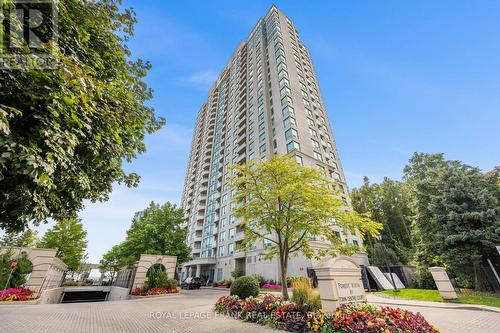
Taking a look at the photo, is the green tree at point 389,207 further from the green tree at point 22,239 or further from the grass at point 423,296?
the green tree at point 22,239

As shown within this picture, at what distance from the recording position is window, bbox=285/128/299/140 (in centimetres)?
3425

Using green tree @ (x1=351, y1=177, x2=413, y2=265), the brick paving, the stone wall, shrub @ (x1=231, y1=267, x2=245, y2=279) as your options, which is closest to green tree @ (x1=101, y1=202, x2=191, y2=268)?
shrub @ (x1=231, y1=267, x2=245, y2=279)

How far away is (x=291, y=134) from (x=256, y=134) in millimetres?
8967


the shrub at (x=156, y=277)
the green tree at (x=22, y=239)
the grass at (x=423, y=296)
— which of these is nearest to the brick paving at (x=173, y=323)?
the grass at (x=423, y=296)

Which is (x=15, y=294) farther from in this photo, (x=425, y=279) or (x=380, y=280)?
(x=425, y=279)

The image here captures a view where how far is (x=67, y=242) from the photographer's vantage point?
118ft

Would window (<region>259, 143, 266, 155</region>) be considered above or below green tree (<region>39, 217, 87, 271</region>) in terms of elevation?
above

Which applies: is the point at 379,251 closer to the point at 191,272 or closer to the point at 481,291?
the point at 481,291

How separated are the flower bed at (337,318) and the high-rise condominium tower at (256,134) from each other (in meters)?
18.2

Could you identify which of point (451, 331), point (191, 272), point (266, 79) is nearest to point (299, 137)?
point (266, 79)

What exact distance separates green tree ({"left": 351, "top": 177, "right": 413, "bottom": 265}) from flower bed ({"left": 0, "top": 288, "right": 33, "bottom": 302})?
44.9 metres

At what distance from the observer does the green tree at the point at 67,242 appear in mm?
34688

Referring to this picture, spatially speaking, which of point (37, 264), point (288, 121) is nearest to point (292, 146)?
point (288, 121)

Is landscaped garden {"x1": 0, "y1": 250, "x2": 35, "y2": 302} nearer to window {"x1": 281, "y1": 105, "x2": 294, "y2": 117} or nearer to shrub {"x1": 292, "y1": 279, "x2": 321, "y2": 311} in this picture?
shrub {"x1": 292, "y1": 279, "x2": 321, "y2": 311}
